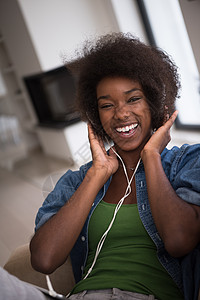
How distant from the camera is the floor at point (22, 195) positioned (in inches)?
46.8

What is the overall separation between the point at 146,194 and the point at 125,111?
0.82 feet

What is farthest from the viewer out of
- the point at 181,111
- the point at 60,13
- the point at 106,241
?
the point at 60,13

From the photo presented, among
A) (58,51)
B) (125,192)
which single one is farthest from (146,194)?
(58,51)

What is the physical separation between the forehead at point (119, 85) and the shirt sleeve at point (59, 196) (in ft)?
0.96

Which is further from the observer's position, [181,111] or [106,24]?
[106,24]

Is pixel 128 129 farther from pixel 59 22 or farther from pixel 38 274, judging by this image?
pixel 59 22

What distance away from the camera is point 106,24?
375 centimetres

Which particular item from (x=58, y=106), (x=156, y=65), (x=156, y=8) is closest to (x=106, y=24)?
(x=156, y=8)

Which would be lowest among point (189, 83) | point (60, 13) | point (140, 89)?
point (189, 83)

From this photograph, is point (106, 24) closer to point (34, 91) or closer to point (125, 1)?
point (125, 1)

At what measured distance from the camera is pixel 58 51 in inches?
150

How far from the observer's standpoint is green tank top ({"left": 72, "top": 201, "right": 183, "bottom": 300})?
34.8 inches

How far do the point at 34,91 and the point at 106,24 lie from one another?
4.22 ft

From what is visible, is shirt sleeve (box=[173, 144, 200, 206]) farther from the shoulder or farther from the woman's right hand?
the woman's right hand
